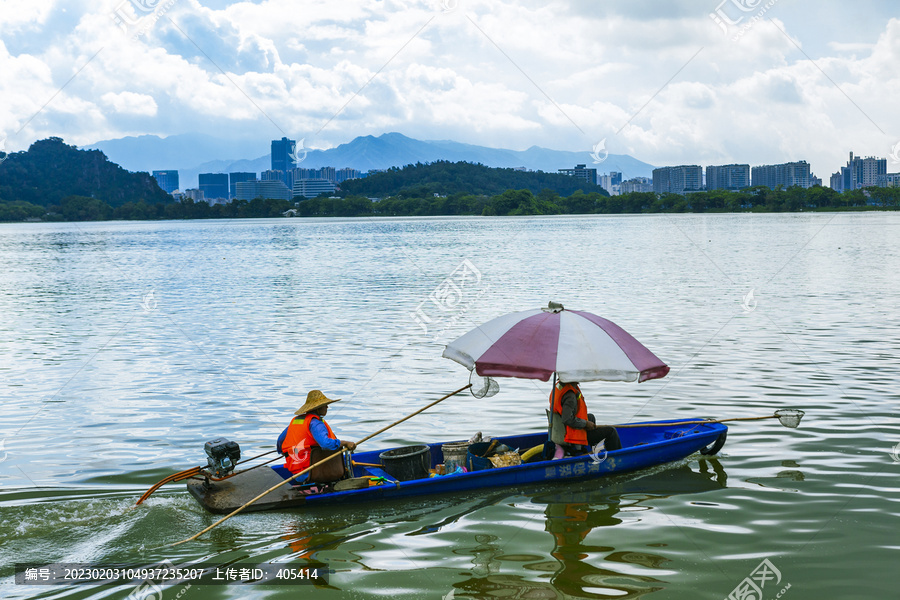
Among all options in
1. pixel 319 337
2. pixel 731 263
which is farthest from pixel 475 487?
pixel 731 263

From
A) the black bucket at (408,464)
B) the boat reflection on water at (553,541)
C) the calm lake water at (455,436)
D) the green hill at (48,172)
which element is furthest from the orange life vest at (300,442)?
the green hill at (48,172)

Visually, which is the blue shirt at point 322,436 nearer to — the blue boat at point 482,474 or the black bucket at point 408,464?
the blue boat at point 482,474

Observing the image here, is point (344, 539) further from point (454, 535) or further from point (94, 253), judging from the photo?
point (94, 253)

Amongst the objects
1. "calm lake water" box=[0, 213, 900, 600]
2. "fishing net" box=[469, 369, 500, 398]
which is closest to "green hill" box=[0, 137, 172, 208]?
"calm lake water" box=[0, 213, 900, 600]

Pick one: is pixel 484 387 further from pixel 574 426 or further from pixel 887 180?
pixel 887 180

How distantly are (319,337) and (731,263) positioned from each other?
31.7 meters

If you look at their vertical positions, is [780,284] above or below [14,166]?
below

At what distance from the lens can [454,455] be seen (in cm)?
1120

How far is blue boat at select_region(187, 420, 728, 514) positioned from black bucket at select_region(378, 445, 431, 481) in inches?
3.7

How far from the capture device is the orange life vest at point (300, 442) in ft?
33.3

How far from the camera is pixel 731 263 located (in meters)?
47.6

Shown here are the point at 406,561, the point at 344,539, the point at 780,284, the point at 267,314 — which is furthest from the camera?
the point at 780,284

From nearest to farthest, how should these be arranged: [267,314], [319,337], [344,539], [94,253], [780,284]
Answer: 1. [344,539]
2. [319,337]
3. [267,314]
4. [780,284]
5. [94,253]

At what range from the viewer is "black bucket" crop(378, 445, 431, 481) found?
10.7 metres
